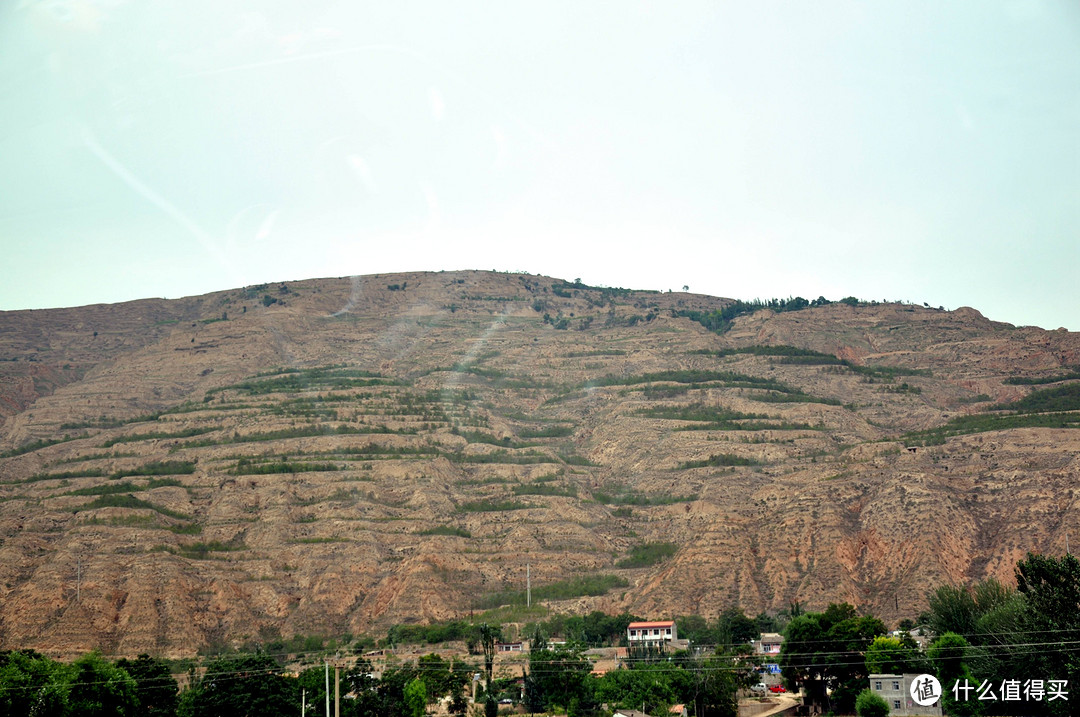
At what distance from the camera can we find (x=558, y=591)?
95500 mm

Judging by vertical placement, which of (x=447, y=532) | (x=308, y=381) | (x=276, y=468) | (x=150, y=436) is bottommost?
(x=447, y=532)

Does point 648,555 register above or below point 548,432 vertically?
below

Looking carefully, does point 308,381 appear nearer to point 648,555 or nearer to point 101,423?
point 101,423

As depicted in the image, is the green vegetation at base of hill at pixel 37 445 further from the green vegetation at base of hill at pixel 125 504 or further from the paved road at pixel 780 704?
the paved road at pixel 780 704

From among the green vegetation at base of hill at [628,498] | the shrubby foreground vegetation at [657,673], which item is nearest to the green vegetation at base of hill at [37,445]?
the shrubby foreground vegetation at [657,673]

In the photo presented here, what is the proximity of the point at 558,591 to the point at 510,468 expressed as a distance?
2259cm

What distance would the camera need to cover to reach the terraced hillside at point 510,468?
301 ft

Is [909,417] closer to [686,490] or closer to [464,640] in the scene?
[686,490]

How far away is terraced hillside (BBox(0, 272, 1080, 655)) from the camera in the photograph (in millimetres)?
91625

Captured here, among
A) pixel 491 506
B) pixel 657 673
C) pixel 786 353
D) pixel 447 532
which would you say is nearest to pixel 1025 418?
pixel 786 353

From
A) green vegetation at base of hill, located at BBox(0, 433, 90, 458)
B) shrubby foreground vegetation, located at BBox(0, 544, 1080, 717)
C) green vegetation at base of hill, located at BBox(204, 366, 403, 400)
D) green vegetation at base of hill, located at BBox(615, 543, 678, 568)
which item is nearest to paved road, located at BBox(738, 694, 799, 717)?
shrubby foreground vegetation, located at BBox(0, 544, 1080, 717)

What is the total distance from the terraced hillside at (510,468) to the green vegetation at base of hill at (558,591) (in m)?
0.25

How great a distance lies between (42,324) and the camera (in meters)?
184

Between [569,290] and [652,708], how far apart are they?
439 ft
